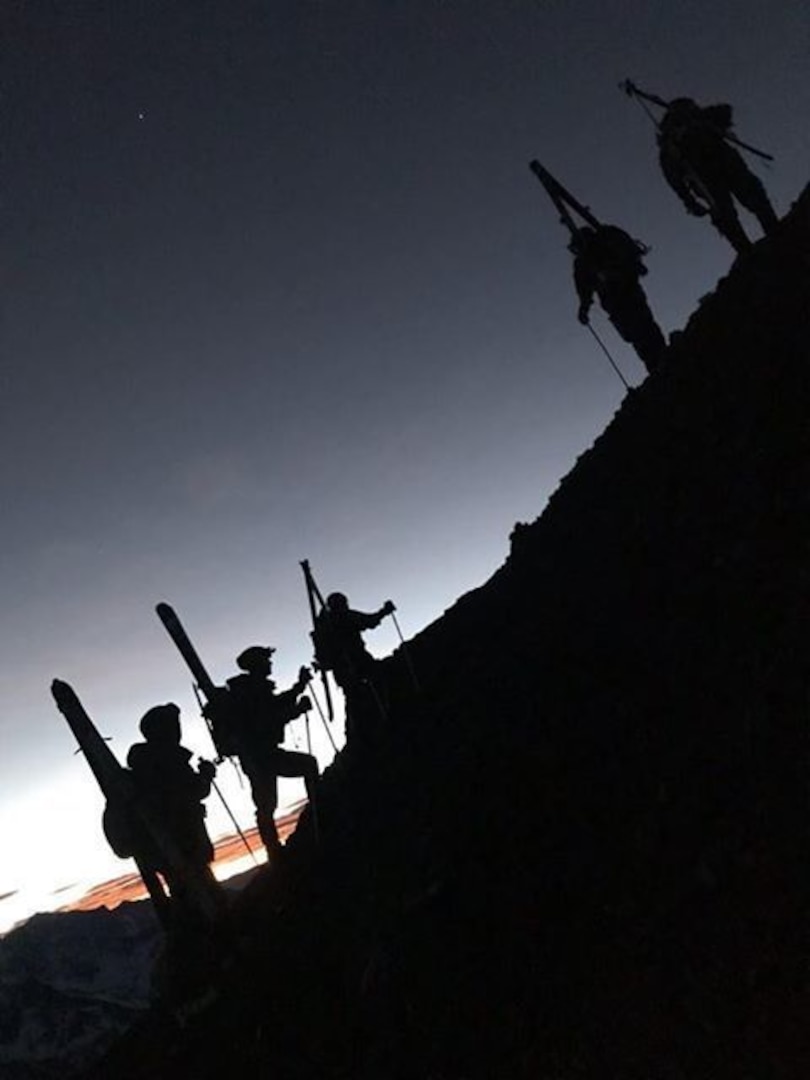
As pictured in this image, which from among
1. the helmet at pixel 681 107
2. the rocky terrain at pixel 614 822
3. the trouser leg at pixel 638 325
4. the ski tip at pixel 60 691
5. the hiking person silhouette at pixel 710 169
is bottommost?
the rocky terrain at pixel 614 822

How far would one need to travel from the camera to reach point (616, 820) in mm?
7477

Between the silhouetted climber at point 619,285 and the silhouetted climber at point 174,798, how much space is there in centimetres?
1139

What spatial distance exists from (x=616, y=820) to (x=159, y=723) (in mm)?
7191

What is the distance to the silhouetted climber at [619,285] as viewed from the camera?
14.4 m

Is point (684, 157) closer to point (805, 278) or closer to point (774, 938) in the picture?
point (805, 278)

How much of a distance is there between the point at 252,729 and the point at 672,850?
9.51 m

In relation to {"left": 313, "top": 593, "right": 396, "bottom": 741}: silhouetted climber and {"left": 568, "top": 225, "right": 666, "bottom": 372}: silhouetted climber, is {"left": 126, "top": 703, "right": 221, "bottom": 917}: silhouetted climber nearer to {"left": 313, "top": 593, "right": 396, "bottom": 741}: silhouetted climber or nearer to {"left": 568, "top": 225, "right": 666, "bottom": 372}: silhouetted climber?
{"left": 313, "top": 593, "right": 396, "bottom": 741}: silhouetted climber

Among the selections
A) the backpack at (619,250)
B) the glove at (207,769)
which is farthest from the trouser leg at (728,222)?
the glove at (207,769)

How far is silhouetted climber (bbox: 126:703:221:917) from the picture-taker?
404 inches

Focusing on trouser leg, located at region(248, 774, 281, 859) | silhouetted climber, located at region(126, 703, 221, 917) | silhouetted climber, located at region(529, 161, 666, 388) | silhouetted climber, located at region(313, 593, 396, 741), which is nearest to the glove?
silhouetted climber, located at region(126, 703, 221, 917)

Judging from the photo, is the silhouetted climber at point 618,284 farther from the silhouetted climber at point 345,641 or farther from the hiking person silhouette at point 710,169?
the silhouetted climber at point 345,641

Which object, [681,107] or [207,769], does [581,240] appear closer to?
[681,107]

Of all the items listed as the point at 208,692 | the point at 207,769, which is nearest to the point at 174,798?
the point at 207,769

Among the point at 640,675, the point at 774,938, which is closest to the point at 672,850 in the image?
the point at 774,938
